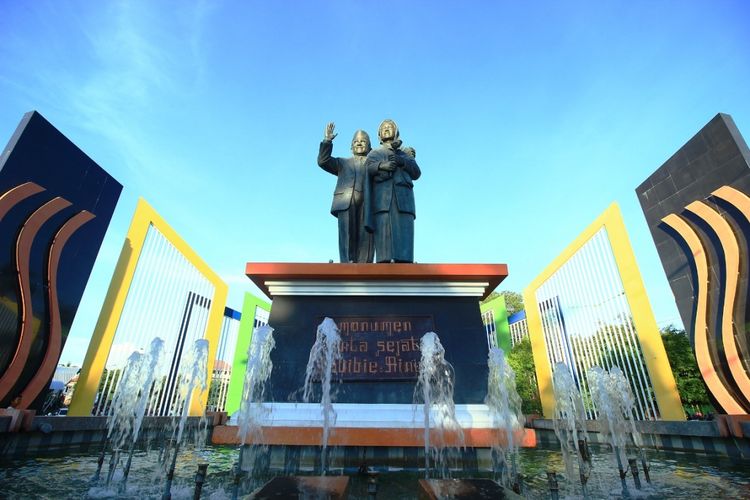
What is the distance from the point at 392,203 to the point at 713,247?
8.06m

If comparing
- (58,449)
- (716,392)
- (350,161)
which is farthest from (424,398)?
(716,392)

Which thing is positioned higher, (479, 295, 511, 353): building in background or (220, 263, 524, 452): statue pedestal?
(479, 295, 511, 353): building in background

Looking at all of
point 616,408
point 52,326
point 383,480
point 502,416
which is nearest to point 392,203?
point 502,416

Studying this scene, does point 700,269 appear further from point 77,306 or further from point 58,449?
point 77,306

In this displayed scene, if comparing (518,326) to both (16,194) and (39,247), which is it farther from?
(16,194)

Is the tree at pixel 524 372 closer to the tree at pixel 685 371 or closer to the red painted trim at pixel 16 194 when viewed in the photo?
the tree at pixel 685 371

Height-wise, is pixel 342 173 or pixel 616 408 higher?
pixel 342 173

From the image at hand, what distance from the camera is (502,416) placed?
4.22 metres

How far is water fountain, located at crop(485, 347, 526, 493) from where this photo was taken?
3840 mm

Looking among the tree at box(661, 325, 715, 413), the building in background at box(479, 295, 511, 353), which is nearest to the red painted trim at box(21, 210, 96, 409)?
the building in background at box(479, 295, 511, 353)

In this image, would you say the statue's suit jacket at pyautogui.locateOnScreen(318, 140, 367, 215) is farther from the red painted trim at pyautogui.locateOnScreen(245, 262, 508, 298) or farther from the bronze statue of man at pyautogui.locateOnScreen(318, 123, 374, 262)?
the red painted trim at pyautogui.locateOnScreen(245, 262, 508, 298)

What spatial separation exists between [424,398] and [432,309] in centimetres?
131

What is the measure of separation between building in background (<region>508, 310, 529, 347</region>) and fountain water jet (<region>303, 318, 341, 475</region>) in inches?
437

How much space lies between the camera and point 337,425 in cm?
414
